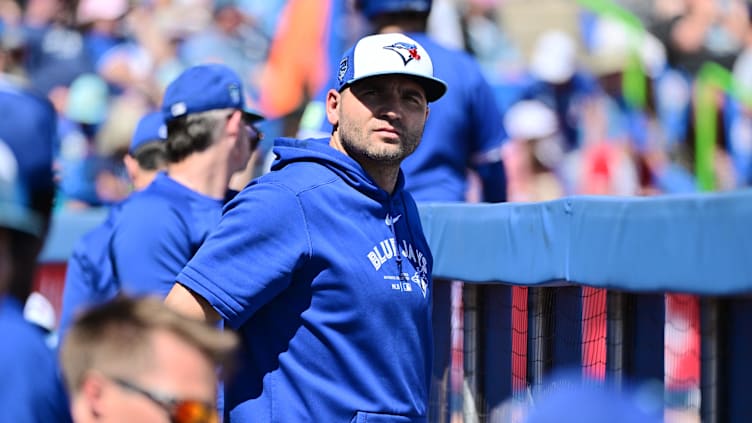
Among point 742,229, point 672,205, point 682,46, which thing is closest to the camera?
point 742,229

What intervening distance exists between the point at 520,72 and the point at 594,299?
7672mm

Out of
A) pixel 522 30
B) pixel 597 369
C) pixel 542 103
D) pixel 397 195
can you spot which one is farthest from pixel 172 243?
pixel 522 30

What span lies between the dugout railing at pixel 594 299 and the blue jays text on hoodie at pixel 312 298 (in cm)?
54

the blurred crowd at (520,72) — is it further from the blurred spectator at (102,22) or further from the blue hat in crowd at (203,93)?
the blue hat in crowd at (203,93)

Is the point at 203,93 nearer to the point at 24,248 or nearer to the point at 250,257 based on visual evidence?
the point at 250,257

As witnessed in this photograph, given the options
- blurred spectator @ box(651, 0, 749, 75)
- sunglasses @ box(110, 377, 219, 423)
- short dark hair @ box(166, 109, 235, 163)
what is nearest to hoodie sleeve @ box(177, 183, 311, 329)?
sunglasses @ box(110, 377, 219, 423)

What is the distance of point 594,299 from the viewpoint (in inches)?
152

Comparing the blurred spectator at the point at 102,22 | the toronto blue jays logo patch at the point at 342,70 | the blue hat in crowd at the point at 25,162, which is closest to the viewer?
the blue hat in crowd at the point at 25,162

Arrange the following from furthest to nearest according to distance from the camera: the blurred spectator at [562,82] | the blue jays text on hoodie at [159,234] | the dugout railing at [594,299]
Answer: the blurred spectator at [562,82] → the blue jays text on hoodie at [159,234] → the dugout railing at [594,299]

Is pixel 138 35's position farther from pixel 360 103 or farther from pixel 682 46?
pixel 360 103

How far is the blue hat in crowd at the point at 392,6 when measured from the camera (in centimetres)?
587

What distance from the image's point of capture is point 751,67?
12438 millimetres

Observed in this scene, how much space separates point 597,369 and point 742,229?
988 millimetres

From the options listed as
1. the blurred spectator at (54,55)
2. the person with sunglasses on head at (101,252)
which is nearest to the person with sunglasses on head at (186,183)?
the person with sunglasses on head at (101,252)
